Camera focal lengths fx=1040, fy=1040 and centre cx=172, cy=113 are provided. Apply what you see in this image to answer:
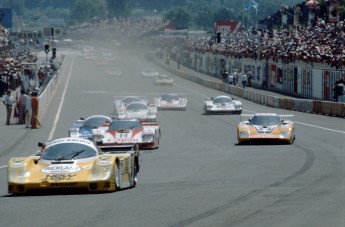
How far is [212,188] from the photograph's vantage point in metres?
19.9

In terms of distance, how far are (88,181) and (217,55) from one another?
312 ft

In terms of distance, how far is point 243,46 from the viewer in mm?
103688

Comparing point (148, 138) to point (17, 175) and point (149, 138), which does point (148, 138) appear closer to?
point (149, 138)

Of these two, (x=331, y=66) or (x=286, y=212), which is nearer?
(x=286, y=212)

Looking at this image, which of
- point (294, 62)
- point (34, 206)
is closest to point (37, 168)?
point (34, 206)

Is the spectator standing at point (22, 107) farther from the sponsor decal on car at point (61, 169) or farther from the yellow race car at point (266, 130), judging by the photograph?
the sponsor decal on car at point (61, 169)

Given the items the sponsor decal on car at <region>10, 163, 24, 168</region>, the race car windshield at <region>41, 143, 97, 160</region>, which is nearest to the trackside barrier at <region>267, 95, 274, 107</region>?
the race car windshield at <region>41, 143, 97, 160</region>

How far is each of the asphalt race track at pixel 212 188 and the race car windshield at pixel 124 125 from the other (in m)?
1.20

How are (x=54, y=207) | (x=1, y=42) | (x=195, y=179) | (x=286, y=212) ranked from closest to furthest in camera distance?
(x=286, y=212), (x=54, y=207), (x=195, y=179), (x=1, y=42)

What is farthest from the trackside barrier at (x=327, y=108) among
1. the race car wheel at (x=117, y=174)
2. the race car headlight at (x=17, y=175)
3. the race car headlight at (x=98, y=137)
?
the race car headlight at (x=17, y=175)

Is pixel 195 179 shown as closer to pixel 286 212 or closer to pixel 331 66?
pixel 286 212

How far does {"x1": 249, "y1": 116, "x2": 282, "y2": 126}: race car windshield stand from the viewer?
3397cm

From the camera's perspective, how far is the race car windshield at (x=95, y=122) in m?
35.2

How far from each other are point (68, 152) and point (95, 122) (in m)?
14.6
